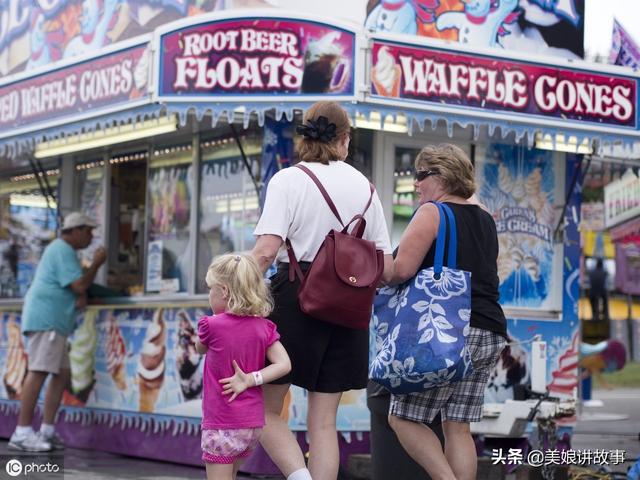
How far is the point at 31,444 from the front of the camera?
10117 millimetres

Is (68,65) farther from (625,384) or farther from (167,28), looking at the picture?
(625,384)

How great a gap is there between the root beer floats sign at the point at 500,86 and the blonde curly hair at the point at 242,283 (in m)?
2.82

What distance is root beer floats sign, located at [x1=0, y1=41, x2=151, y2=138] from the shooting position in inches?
336

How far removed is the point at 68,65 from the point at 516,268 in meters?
3.79

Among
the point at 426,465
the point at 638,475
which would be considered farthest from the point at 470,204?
the point at 638,475

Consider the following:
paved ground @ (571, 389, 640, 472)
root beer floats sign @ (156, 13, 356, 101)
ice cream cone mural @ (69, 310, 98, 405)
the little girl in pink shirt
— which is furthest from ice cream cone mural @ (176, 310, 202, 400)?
the little girl in pink shirt

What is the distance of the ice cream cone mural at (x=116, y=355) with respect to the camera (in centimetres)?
1030

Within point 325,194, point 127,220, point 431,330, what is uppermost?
point 127,220

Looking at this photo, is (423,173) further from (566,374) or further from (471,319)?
(566,374)

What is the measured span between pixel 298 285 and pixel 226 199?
397 centimetres

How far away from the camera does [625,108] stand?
9.23m

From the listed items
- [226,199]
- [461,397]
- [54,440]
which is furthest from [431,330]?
[54,440]

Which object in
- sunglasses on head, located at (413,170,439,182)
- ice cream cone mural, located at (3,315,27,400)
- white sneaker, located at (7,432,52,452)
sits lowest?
white sneaker, located at (7,432,52,452)

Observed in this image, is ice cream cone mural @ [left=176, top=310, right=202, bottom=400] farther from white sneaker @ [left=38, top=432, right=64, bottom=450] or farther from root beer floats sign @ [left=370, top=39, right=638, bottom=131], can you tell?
root beer floats sign @ [left=370, top=39, right=638, bottom=131]
